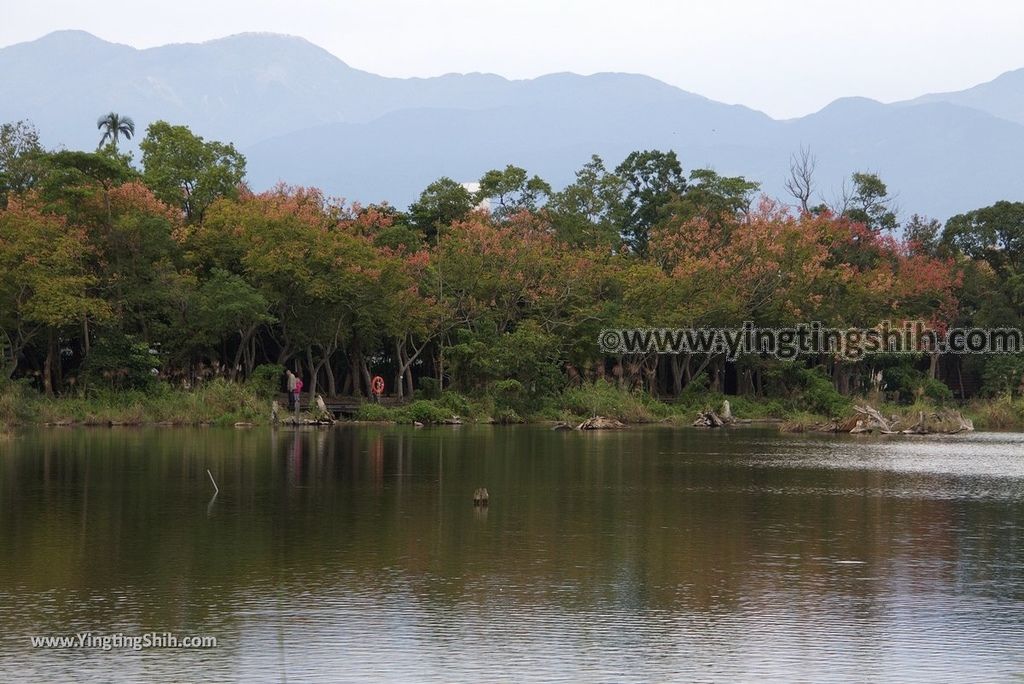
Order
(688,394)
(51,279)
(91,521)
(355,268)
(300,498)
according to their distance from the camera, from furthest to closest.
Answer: (688,394) → (355,268) → (51,279) → (300,498) → (91,521)

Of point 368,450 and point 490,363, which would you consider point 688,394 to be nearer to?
point 490,363

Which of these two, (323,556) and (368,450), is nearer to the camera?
(323,556)

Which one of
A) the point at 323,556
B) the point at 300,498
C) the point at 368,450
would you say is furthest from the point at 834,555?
the point at 368,450

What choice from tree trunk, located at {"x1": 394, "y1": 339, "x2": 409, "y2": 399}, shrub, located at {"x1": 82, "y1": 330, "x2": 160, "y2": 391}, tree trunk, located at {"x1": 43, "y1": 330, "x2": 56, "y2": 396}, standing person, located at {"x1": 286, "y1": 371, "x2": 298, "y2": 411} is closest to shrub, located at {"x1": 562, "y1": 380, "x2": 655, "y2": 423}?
tree trunk, located at {"x1": 394, "y1": 339, "x2": 409, "y2": 399}

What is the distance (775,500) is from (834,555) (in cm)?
693

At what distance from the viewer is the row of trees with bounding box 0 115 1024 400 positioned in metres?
50.2

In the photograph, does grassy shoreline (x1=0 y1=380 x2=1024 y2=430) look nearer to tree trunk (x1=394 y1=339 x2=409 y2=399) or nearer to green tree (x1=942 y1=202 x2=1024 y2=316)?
tree trunk (x1=394 y1=339 x2=409 y2=399)

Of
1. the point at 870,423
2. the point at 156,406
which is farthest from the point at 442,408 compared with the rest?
the point at 870,423

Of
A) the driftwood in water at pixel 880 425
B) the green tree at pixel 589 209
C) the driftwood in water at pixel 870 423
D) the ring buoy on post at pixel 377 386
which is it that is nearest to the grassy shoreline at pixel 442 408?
the driftwood in water at pixel 880 425

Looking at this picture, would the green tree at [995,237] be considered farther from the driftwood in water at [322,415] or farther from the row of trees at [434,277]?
the driftwood in water at [322,415]

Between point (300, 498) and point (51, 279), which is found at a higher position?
point (51, 279)

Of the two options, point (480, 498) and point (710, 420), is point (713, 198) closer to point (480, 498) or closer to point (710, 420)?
point (710, 420)

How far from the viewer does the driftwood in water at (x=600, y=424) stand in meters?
50.4

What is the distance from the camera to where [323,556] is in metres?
17.8
